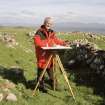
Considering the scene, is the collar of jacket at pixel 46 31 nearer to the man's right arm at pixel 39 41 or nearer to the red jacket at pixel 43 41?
the red jacket at pixel 43 41

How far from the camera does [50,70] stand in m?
18.0

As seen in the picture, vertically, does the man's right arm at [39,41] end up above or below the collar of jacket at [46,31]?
below

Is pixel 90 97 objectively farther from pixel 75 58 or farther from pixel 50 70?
pixel 75 58

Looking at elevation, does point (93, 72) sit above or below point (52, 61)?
below

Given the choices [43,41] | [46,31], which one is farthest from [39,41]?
[46,31]

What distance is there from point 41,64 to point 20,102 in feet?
7.82

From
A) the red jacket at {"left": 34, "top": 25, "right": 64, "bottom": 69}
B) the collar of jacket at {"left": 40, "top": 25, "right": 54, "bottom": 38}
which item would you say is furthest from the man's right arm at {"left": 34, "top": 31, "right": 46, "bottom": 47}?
the collar of jacket at {"left": 40, "top": 25, "right": 54, "bottom": 38}

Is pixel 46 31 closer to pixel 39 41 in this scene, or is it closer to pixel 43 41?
pixel 43 41

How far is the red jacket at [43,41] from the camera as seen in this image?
1692 cm

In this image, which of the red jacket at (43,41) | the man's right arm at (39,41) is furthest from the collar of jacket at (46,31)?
the man's right arm at (39,41)

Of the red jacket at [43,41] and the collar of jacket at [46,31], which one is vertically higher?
the collar of jacket at [46,31]

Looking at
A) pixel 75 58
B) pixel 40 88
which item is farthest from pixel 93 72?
pixel 40 88

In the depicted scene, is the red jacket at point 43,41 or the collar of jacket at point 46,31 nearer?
the red jacket at point 43,41

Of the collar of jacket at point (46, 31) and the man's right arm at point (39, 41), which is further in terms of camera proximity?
the collar of jacket at point (46, 31)
